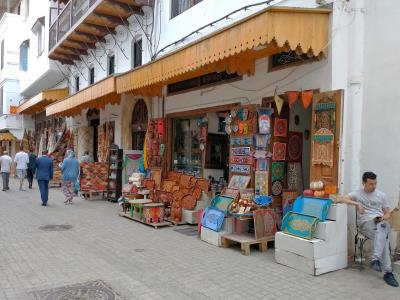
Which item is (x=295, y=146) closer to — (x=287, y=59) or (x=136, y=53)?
(x=287, y=59)

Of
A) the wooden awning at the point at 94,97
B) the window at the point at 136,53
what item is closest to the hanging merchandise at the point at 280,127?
the wooden awning at the point at 94,97

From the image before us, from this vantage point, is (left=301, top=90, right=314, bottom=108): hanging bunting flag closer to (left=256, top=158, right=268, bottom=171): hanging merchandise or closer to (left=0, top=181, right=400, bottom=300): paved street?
(left=256, top=158, right=268, bottom=171): hanging merchandise

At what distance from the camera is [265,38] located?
5.82 meters

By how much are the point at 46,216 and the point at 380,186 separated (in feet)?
26.0

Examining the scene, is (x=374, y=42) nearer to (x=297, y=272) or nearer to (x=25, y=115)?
(x=297, y=272)

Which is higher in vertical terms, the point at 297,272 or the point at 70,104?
the point at 70,104

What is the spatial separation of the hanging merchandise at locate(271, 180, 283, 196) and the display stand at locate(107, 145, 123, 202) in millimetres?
6278

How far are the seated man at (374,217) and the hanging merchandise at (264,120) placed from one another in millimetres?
2220

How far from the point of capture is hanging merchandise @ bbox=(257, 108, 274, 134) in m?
7.83

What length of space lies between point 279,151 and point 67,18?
1239 centimetres

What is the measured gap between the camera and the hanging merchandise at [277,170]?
→ 8070 millimetres

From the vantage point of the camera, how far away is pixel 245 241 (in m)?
6.86

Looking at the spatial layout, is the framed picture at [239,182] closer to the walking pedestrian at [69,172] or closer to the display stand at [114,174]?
the display stand at [114,174]

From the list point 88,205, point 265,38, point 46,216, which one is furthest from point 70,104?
point 265,38
